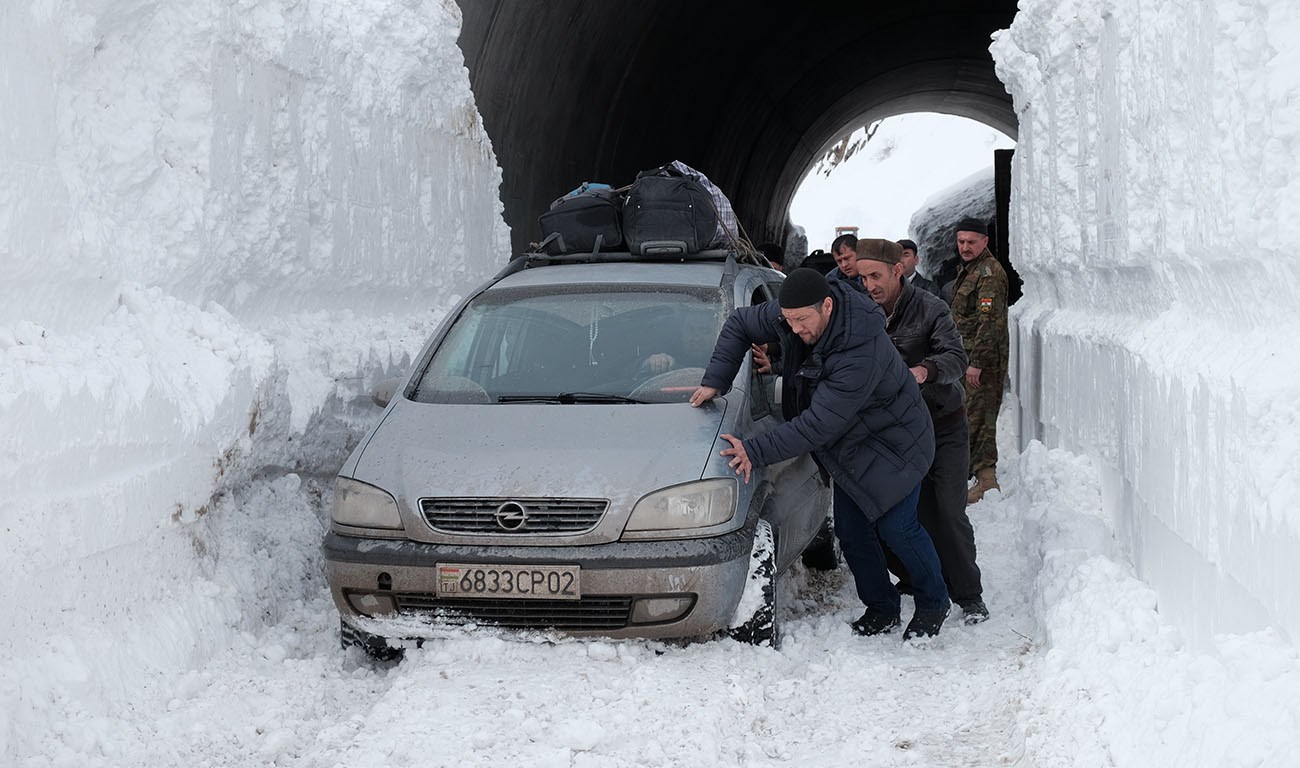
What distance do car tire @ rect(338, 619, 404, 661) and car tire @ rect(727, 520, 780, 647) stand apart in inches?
52.1

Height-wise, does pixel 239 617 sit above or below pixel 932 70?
below

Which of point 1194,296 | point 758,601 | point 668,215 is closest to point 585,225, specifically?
point 668,215

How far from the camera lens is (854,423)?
17.7 ft

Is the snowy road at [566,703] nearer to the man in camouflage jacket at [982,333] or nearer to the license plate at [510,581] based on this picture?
the license plate at [510,581]

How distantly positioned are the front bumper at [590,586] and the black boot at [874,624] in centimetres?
101

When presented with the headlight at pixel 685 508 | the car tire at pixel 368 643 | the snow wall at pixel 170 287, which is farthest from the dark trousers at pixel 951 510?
the snow wall at pixel 170 287

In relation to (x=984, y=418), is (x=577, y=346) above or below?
above

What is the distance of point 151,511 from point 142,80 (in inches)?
77.9

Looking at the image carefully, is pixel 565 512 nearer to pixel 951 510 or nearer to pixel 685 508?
pixel 685 508

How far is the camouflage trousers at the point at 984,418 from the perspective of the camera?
8.89 metres

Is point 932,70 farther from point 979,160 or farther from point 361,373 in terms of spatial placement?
point 979,160

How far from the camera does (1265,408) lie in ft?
9.38

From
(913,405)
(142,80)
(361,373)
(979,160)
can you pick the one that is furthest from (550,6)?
(979,160)

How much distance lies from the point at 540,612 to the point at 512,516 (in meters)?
0.37
